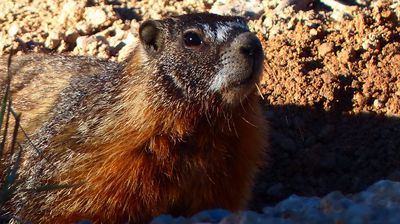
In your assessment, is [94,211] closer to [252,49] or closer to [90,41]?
[252,49]

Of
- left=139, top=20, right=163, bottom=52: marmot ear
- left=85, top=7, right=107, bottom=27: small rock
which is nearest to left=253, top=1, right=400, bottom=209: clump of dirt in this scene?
left=85, top=7, right=107, bottom=27: small rock

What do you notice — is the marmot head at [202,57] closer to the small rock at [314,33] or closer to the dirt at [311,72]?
the dirt at [311,72]

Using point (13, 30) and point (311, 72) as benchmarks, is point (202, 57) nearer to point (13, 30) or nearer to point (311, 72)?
point (311, 72)

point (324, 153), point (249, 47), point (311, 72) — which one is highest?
point (249, 47)

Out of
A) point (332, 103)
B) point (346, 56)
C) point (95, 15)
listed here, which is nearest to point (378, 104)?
point (332, 103)

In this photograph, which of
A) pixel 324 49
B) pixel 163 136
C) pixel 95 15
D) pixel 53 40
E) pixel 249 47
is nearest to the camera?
pixel 249 47

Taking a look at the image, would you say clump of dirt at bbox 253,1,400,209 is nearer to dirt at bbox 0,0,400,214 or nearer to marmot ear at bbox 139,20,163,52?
dirt at bbox 0,0,400,214

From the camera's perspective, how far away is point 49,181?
537 cm

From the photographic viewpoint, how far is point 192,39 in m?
5.06

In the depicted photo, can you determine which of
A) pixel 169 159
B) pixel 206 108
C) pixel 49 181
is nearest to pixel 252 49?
pixel 206 108

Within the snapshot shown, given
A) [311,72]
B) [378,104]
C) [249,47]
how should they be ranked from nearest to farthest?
[249,47] < [378,104] < [311,72]

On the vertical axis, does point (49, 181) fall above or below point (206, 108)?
below

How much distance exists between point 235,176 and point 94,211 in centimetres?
89

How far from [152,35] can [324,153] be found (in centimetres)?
174
